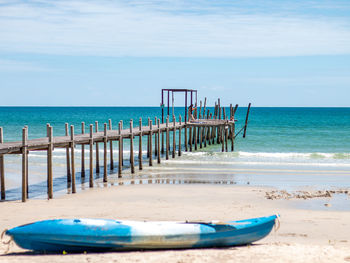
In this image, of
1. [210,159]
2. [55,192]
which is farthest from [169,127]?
[55,192]

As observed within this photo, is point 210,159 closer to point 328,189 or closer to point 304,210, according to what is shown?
point 328,189

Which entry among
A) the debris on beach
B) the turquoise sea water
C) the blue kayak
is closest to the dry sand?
the blue kayak

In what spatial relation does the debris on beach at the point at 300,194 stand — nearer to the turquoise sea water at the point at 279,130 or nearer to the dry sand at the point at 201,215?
the dry sand at the point at 201,215

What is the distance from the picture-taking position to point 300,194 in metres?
18.1

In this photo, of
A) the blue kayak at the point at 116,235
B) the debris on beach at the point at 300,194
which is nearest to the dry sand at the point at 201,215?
the blue kayak at the point at 116,235

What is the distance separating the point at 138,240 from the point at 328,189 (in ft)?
36.7

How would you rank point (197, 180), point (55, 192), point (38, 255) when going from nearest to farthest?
point (38, 255) < point (55, 192) < point (197, 180)

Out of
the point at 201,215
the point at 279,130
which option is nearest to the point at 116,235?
the point at 201,215

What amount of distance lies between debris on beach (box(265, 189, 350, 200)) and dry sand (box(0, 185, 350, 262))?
1.43ft

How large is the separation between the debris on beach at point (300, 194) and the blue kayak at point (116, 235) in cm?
746

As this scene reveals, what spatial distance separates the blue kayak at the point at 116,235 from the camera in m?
10.0

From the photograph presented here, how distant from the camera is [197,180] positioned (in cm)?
2184

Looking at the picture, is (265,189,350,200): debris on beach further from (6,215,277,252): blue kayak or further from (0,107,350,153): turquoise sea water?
(0,107,350,153): turquoise sea water

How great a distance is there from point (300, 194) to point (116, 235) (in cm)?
965
